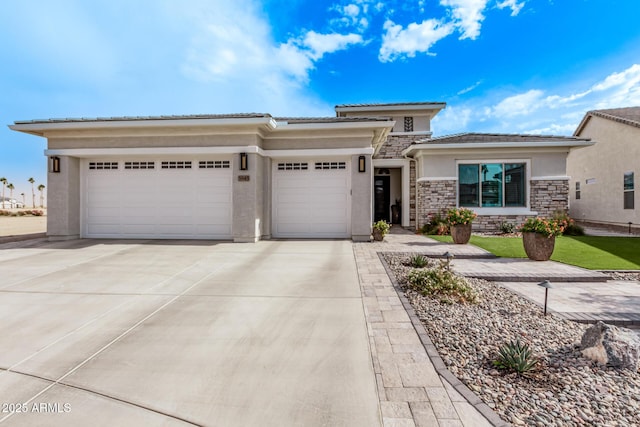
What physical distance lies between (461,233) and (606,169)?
11.0 meters

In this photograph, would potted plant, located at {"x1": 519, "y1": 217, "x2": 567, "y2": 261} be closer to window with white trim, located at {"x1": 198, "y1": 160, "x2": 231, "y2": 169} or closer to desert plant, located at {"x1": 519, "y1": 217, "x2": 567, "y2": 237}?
desert plant, located at {"x1": 519, "y1": 217, "x2": 567, "y2": 237}

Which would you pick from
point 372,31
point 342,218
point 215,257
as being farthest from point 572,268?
point 372,31

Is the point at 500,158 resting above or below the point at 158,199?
above

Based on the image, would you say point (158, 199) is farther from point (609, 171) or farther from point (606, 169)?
point (606, 169)

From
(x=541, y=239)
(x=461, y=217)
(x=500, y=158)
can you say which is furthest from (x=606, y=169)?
(x=541, y=239)

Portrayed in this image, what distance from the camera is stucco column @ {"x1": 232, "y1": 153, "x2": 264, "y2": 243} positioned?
356 inches

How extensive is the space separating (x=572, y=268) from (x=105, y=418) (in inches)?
320

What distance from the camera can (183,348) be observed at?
293 centimetres

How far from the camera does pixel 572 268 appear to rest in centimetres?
629

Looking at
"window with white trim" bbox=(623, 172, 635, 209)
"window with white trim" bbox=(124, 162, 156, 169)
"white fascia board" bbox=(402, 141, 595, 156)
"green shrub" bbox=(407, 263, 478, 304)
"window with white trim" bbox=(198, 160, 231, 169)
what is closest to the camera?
"green shrub" bbox=(407, 263, 478, 304)

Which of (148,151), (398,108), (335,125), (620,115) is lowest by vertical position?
(148,151)

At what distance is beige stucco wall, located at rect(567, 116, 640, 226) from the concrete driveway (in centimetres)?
1475

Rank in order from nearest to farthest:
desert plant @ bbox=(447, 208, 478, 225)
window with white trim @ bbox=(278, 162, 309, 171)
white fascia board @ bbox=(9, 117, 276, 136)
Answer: white fascia board @ bbox=(9, 117, 276, 136), desert plant @ bbox=(447, 208, 478, 225), window with white trim @ bbox=(278, 162, 309, 171)

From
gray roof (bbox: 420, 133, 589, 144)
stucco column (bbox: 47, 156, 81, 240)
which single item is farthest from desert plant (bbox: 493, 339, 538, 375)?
stucco column (bbox: 47, 156, 81, 240)
